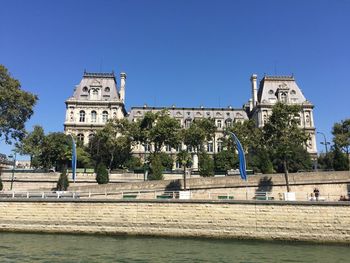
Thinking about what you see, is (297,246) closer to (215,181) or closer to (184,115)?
(215,181)

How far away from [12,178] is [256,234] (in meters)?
34.2

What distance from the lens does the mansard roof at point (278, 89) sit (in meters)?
86.4

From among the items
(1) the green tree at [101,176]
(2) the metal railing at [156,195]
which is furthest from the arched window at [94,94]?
(2) the metal railing at [156,195]

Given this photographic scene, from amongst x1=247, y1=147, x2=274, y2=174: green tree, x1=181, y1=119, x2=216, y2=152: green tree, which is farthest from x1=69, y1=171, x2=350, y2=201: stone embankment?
x1=181, y1=119, x2=216, y2=152: green tree

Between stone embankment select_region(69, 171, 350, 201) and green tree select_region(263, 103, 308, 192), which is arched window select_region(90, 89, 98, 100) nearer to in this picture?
green tree select_region(263, 103, 308, 192)

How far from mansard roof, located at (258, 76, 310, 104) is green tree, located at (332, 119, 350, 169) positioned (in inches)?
675

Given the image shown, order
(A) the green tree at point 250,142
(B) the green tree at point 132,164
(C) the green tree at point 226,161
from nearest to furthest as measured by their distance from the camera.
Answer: (A) the green tree at point 250,142 < (C) the green tree at point 226,161 < (B) the green tree at point 132,164

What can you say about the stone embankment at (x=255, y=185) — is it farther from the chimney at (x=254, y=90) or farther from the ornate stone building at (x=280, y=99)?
the chimney at (x=254, y=90)

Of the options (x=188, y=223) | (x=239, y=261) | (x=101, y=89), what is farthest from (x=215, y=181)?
(x=101, y=89)

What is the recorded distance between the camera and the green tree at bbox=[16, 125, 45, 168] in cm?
5359

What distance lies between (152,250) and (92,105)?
215ft

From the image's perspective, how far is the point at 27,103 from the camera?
1865 inches

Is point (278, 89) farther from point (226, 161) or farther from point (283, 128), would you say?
point (283, 128)

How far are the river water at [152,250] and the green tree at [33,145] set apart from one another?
2952 cm
